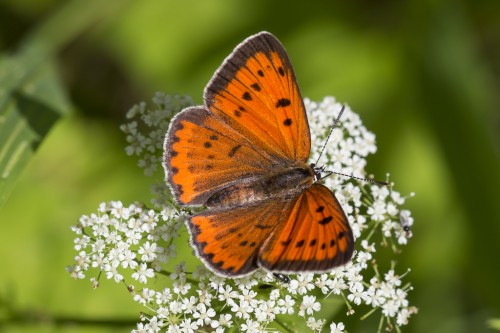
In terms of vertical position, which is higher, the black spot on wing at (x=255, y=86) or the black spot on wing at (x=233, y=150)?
the black spot on wing at (x=255, y=86)

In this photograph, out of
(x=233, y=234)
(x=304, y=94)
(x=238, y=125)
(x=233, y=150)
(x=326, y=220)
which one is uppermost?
(x=304, y=94)

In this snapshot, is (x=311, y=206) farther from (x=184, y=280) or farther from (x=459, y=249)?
(x=459, y=249)

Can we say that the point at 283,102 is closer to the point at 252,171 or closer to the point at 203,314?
the point at 252,171

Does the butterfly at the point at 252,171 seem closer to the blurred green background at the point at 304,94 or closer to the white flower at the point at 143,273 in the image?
the white flower at the point at 143,273

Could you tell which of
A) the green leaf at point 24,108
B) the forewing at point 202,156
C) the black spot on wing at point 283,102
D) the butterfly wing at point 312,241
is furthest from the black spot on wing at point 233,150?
the green leaf at point 24,108

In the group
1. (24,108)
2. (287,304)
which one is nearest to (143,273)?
(287,304)

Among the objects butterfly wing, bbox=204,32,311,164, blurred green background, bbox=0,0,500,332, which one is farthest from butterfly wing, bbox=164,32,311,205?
blurred green background, bbox=0,0,500,332
